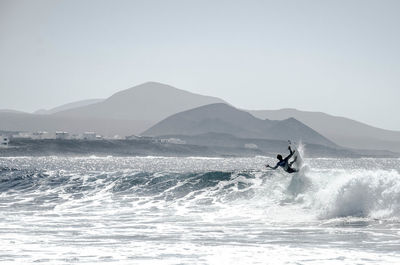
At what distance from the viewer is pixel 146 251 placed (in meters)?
19.0

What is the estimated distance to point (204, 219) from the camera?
2811cm

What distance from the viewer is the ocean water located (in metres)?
18.5

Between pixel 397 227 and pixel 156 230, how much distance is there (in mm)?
10095

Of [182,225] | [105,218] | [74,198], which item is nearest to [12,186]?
[74,198]

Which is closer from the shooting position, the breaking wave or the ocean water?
the ocean water

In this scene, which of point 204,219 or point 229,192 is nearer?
point 204,219

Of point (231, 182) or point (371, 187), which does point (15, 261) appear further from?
point (231, 182)

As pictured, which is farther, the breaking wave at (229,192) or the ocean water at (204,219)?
the breaking wave at (229,192)

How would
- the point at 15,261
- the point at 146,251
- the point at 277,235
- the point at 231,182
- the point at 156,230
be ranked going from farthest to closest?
the point at 231,182 < the point at 156,230 < the point at 277,235 < the point at 146,251 < the point at 15,261

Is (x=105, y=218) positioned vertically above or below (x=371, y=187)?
below

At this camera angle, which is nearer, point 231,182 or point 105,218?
point 105,218

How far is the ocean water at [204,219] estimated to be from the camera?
18.5m

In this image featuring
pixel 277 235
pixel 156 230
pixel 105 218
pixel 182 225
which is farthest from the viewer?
pixel 105 218

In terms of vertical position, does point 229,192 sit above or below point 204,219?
above
